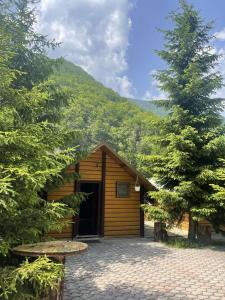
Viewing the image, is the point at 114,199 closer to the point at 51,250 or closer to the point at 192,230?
the point at 192,230

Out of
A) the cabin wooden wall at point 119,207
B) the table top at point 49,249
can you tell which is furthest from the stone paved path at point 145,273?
the cabin wooden wall at point 119,207

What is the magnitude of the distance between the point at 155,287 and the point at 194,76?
932 centimetres

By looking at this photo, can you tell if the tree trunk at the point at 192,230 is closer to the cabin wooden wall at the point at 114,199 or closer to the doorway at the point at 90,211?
the cabin wooden wall at the point at 114,199

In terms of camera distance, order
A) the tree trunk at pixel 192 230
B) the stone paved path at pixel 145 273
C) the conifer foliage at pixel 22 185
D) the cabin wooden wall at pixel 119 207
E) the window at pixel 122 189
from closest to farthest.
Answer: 1. the conifer foliage at pixel 22 185
2. the stone paved path at pixel 145 273
3. the tree trunk at pixel 192 230
4. the cabin wooden wall at pixel 119 207
5. the window at pixel 122 189

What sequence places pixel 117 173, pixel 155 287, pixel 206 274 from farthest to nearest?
1. pixel 117 173
2. pixel 206 274
3. pixel 155 287

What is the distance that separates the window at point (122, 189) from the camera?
14125 mm

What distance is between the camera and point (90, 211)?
51.1ft

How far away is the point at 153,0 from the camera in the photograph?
17.8m

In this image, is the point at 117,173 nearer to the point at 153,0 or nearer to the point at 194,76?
the point at 194,76

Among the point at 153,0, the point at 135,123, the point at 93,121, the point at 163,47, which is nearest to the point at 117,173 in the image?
the point at 163,47

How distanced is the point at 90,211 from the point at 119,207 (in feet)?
7.10

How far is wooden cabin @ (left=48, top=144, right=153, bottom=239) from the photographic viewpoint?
1353cm

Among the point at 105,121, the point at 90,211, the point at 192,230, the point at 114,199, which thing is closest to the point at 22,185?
the point at 114,199

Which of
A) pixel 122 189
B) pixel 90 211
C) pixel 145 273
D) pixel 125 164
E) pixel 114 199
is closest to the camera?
pixel 145 273
